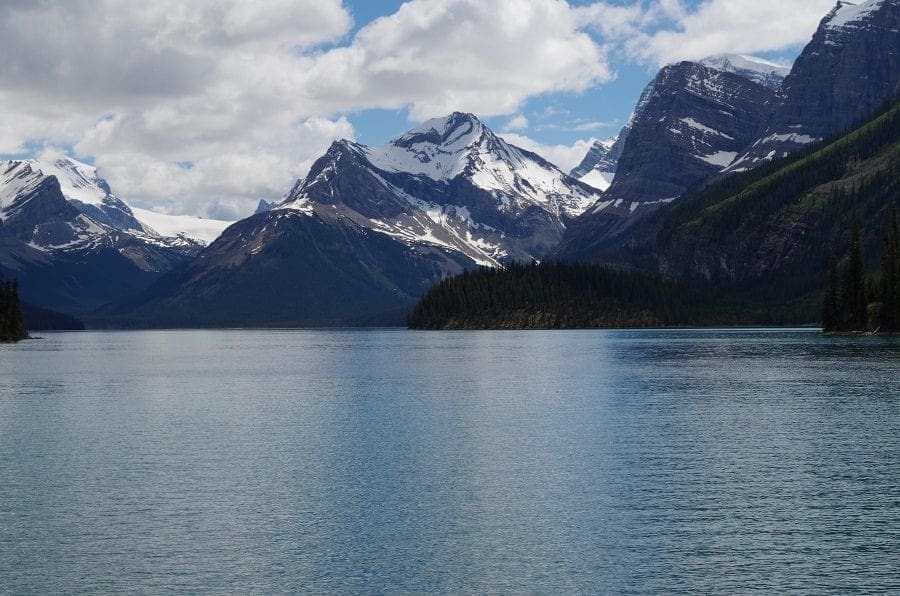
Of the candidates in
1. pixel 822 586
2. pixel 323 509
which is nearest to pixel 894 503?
pixel 822 586

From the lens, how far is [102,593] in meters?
43.0

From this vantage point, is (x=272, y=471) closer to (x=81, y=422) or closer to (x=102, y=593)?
(x=102, y=593)

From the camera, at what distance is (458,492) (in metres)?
62.8

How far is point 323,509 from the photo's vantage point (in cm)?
5844

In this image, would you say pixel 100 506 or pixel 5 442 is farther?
pixel 5 442

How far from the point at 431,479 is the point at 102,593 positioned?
28.0 metres

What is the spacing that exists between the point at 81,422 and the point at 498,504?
57.7 m

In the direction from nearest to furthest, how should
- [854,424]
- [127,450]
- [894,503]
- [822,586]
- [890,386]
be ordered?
[822,586] → [894,503] → [127,450] → [854,424] → [890,386]

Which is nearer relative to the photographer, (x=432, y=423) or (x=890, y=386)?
(x=432, y=423)

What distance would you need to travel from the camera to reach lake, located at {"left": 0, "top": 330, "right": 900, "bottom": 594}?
150ft

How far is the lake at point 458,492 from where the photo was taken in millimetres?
45688

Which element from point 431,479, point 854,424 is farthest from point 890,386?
point 431,479

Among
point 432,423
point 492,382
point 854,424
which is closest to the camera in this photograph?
point 854,424

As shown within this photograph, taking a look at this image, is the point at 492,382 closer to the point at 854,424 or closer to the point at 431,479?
the point at 854,424
